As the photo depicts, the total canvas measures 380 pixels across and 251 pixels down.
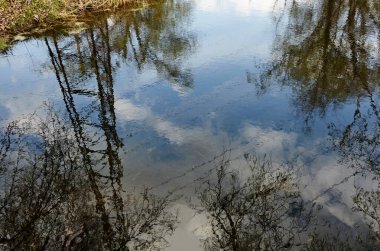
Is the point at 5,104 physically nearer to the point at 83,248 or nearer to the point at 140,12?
the point at 83,248

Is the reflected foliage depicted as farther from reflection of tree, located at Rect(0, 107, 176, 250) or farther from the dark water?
reflection of tree, located at Rect(0, 107, 176, 250)

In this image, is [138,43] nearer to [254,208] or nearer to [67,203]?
[67,203]

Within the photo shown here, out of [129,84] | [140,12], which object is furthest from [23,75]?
[140,12]

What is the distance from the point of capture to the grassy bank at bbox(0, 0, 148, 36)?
19.1 metres

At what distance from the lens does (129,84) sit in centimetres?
1450

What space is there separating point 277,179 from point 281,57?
774 centimetres

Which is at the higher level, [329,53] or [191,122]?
[329,53]

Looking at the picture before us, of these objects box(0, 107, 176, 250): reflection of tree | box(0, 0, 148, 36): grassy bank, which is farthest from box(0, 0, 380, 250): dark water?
box(0, 0, 148, 36): grassy bank

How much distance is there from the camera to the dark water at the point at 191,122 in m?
8.20

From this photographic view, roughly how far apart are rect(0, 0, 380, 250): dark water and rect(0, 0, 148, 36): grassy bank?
140 cm

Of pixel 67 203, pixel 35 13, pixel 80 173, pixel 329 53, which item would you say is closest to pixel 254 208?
pixel 67 203

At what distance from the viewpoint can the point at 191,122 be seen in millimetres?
12125

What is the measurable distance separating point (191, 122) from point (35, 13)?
40.5 ft

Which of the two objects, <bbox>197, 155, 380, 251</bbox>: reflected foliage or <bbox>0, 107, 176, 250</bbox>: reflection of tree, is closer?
<bbox>0, 107, 176, 250</bbox>: reflection of tree
